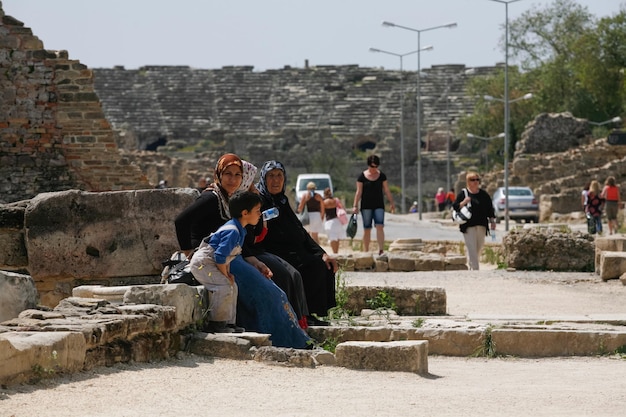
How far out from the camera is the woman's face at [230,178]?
35.8 ft

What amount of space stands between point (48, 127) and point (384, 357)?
10704 millimetres

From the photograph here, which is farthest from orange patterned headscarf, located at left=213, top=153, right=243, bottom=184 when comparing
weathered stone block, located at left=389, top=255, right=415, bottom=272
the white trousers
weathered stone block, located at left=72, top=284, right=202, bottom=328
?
weathered stone block, located at left=389, top=255, right=415, bottom=272

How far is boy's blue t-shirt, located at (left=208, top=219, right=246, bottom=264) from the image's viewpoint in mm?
9945

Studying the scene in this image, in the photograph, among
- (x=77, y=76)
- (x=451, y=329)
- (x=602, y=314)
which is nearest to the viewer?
(x=451, y=329)

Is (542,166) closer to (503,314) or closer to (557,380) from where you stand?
(503,314)

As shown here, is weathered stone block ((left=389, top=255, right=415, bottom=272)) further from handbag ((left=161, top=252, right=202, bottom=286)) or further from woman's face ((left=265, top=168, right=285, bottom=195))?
handbag ((left=161, top=252, right=202, bottom=286))

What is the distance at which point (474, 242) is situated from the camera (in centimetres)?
1962

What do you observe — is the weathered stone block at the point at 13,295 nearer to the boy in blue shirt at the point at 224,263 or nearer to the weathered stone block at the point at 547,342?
the boy in blue shirt at the point at 224,263

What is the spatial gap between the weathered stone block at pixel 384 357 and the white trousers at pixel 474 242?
10.3 m

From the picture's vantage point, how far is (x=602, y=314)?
1297cm

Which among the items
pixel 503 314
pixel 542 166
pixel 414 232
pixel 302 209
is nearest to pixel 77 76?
pixel 302 209

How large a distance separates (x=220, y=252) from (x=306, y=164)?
6147cm

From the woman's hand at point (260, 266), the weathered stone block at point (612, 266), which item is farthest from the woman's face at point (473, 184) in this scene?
the woman's hand at point (260, 266)

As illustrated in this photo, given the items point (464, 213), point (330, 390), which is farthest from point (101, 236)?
point (464, 213)
